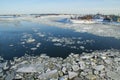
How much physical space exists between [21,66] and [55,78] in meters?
1.72

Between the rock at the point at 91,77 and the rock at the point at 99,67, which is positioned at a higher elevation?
the rock at the point at 91,77

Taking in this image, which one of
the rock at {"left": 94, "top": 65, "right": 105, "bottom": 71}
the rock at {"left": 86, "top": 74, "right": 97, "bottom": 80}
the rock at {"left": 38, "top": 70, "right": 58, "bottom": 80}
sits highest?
the rock at {"left": 38, "top": 70, "right": 58, "bottom": 80}

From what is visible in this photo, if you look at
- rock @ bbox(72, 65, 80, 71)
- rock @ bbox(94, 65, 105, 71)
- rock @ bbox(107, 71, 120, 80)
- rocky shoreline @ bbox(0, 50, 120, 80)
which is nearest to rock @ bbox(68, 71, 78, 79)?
rocky shoreline @ bbox(0, 50, 120, 80)

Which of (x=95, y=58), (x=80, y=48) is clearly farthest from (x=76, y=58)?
(x=80, y=48)

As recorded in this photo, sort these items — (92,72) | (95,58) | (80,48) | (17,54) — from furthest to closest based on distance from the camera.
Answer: (80,48)
(17,54)
(95,58)
(92,72)

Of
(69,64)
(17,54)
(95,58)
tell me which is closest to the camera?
(69,64)

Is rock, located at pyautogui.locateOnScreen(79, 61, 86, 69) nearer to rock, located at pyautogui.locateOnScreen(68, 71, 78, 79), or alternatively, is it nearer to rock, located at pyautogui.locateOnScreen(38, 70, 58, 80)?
rock, located at pyautogui.locateOnScreen(68, 71, 78, 79)

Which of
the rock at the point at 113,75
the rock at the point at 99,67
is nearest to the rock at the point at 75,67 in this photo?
the rock at the point at 99,67

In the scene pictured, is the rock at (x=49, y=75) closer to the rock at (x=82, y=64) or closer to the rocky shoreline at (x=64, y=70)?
the rocky shoreline at (x=64, y=70)

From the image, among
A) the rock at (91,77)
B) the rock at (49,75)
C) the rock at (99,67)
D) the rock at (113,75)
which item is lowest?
the rock at (113,75)

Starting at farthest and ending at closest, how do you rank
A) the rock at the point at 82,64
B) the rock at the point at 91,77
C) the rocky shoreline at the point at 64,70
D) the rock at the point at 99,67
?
the rock at the point at 82,64 → the rock at the point at 99,67 → the rocky shoreline at the point at 64,70 → the rock at the point at 91,77

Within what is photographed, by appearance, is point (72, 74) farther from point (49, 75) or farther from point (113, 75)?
point (113, 75)

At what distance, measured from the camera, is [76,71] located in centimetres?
652

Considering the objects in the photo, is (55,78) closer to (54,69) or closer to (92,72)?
(54,69)
